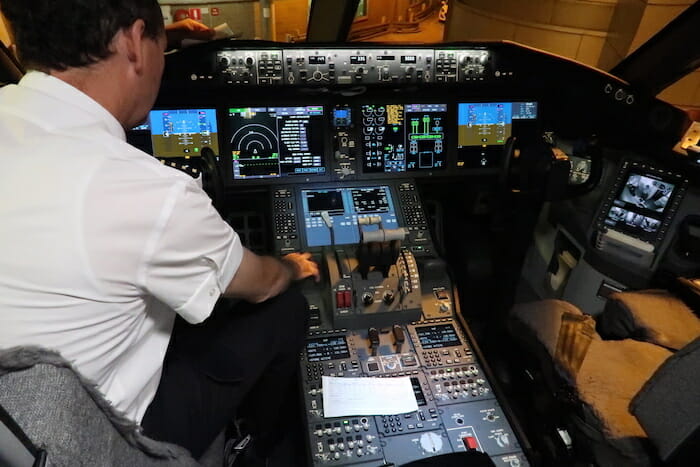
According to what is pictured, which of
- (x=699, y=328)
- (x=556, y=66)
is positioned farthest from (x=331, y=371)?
(x=556, y=66)

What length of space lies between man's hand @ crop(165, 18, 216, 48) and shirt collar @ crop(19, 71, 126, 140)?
3.08 feet

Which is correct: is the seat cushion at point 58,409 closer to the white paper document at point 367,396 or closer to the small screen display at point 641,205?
the white paper document at point 367,396

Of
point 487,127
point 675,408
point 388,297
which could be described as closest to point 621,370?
point 675,408

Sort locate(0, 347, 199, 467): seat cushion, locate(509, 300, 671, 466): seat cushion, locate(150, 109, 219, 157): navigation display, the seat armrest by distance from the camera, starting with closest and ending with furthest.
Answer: locate(0, 347, 199, 467): seat cushion
the seat armrest
locate(509, 300, 671, 466): seat cushion
locate(150, 109, 219, 157): navigation display

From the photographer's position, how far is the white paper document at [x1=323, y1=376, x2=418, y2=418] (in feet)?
5.31

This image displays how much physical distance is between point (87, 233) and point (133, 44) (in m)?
0.42

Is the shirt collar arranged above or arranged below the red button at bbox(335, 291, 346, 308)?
above

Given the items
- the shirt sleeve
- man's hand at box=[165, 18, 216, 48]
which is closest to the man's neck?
the shirt sleeve

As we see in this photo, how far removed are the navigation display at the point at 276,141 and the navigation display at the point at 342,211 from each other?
0.40 feet

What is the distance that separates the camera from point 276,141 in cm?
207

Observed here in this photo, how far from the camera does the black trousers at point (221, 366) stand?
4.18 ft

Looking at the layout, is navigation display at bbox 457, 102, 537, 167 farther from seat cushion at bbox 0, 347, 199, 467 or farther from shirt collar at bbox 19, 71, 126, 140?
seat cushion at bbox 0, 347, 199, 467

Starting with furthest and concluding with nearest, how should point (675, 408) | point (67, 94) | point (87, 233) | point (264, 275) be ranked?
1. point (264, 275)
2. point (675, 408)
3. point (67, 94)
4. point (87, 233)

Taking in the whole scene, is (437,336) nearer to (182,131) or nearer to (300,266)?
(300,266)
